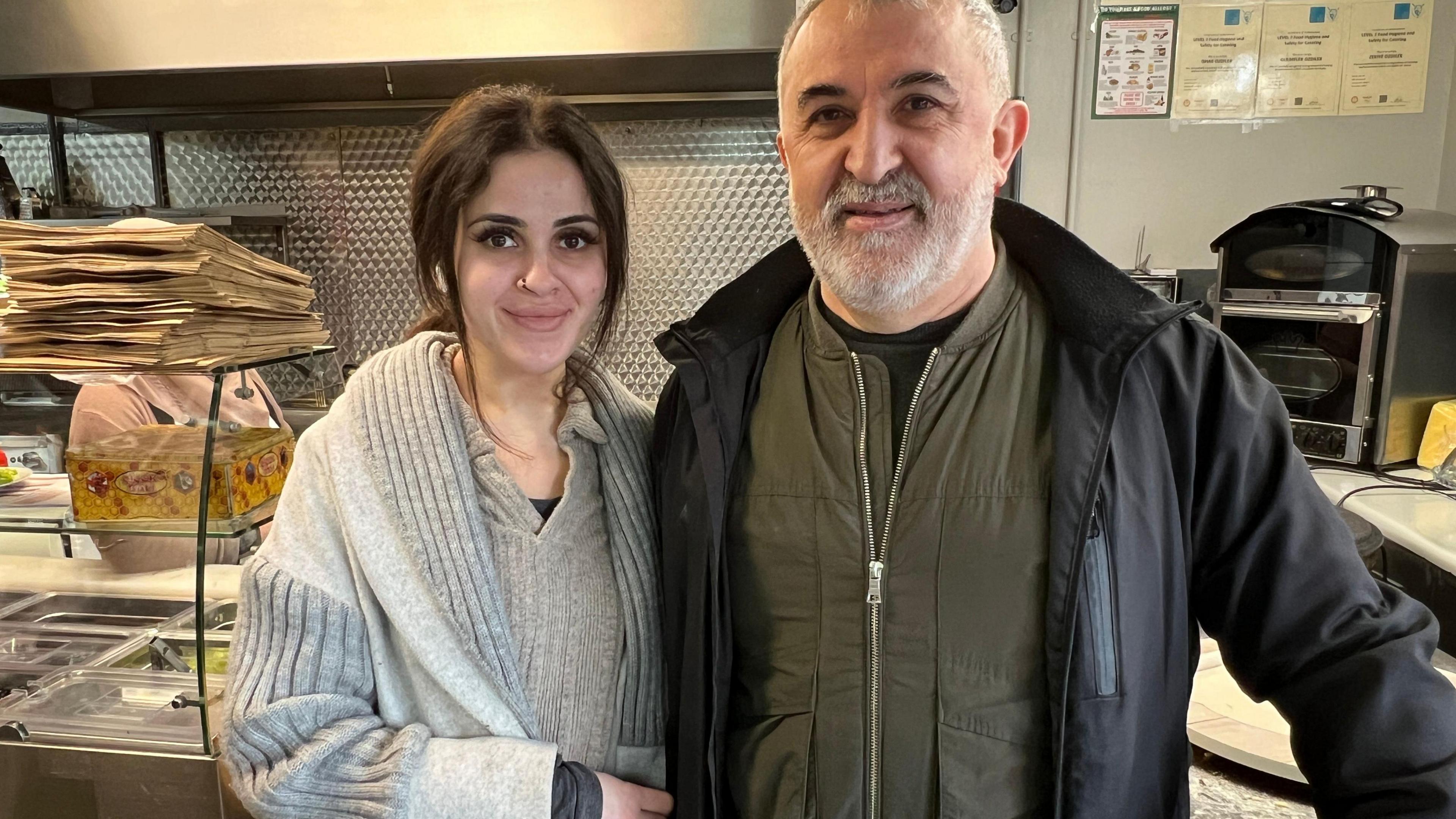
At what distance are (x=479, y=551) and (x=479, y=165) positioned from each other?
0.47 metres

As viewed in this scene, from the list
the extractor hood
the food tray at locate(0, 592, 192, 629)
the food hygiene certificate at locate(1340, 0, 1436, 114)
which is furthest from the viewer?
the food hygiene certificate at locate(1340, 0, 1436, 114)

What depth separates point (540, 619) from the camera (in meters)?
1.07

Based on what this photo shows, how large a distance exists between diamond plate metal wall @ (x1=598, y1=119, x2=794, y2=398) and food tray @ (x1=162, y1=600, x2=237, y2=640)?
1616mm

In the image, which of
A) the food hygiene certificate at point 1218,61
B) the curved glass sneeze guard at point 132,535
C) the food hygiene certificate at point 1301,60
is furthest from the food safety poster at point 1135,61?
the curved glass sneeze guard at point 132,535

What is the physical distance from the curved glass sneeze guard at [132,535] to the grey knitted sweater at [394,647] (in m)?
0.27

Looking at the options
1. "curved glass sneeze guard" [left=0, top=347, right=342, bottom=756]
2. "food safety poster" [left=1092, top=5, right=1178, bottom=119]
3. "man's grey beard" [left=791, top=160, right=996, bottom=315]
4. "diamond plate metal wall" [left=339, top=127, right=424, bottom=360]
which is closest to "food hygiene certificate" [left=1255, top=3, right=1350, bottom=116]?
"food safety poster" [left=1092, top=5, right=1178, bottom=119]

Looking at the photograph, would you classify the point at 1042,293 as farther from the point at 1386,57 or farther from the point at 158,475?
the point at 1386,57

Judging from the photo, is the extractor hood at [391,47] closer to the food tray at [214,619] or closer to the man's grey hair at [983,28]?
the man's grey hair at [983,28]

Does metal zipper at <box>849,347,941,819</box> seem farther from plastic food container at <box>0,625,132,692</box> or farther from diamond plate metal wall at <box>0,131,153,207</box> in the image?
diamond plate metal wall at <box>0,131,153,207</box>

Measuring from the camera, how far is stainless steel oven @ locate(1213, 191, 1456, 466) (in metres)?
2.15

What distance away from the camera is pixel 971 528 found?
0.98 metres

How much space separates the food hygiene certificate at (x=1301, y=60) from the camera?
255cm

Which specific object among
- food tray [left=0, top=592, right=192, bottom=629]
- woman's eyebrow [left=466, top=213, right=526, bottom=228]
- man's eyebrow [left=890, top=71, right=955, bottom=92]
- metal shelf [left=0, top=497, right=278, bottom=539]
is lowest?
food tray [left=0, top=592, right=192, bottom=629]

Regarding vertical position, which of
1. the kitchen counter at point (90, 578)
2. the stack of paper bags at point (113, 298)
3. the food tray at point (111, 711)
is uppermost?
the stack of paper bags at point (113, 298)
